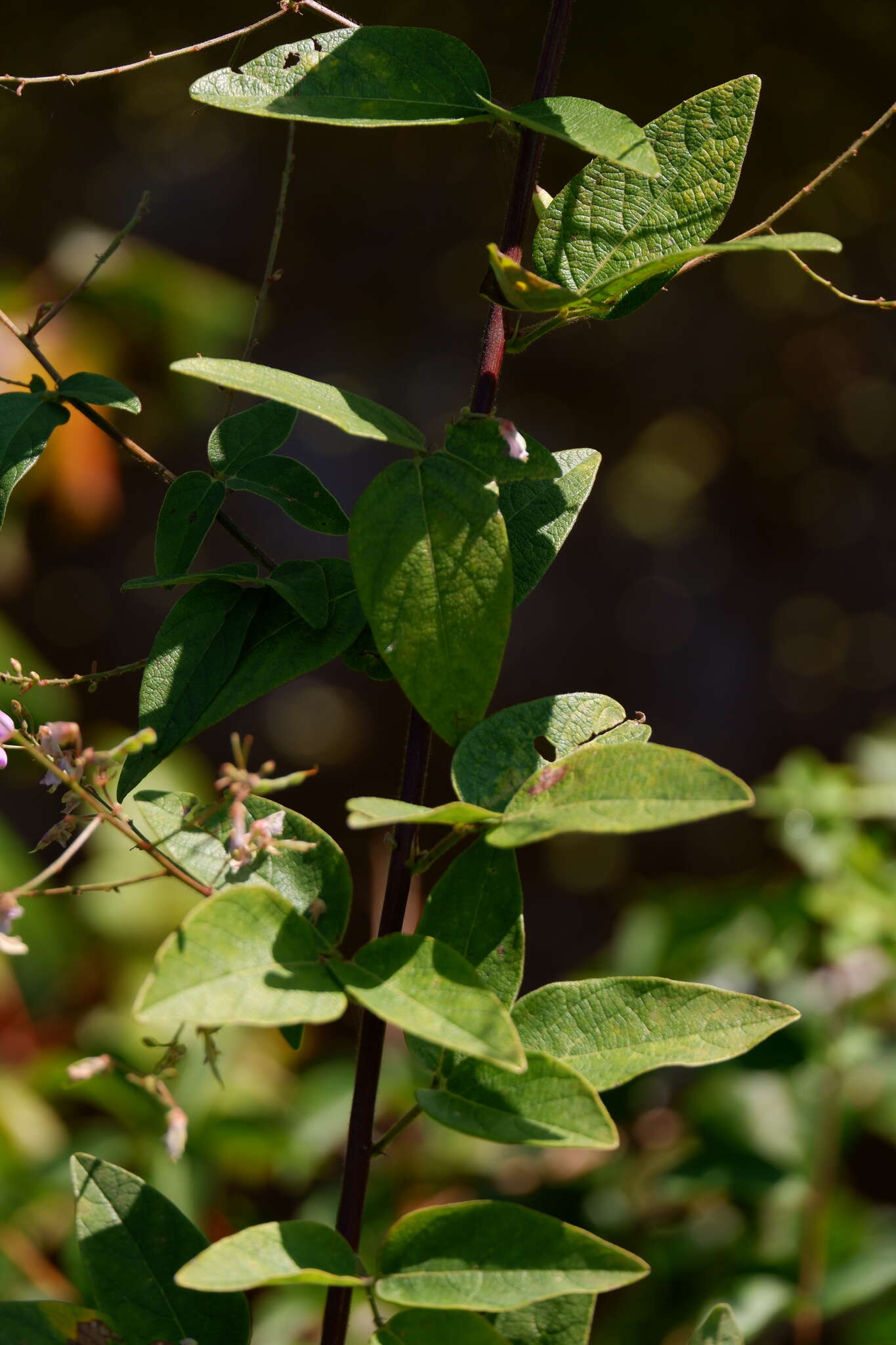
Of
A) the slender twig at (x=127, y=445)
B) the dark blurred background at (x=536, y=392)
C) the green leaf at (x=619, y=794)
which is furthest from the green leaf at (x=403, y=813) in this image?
the dark blurred background at (x=536, y=392)

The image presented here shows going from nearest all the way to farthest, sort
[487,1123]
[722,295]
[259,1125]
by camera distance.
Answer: [487,1123] < [259,1125] < [722,295]

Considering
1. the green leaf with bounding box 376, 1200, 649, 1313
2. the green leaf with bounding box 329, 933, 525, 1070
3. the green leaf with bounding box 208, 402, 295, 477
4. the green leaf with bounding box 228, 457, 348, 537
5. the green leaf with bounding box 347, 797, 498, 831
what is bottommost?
the green leaf with bounding box 376, 1200, 649, 1313

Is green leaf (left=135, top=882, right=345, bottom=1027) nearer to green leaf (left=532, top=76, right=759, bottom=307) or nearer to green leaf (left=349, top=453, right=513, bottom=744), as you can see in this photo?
green leaf (left=349, top=453, right=513, bottom=744)

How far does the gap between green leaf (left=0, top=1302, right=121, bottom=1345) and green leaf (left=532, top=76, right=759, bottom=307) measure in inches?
14.3

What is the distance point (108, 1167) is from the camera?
352 millimetres

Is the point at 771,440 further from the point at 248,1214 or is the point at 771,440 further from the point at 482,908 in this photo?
the point at 482,908

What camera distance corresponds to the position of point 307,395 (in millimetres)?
286

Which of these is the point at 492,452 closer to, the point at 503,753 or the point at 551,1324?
the point at 503,753

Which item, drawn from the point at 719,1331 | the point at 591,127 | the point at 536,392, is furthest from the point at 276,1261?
the point at 536,392

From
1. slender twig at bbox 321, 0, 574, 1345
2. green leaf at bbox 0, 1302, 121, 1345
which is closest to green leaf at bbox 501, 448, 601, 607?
slender twig at bbox 321, 0, 574, 1345

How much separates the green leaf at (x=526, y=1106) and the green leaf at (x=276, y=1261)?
46 mm

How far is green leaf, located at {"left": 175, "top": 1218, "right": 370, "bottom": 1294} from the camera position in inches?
10.6

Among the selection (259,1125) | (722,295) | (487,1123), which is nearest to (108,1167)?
(487,1123)

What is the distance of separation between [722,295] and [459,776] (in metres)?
1.54
